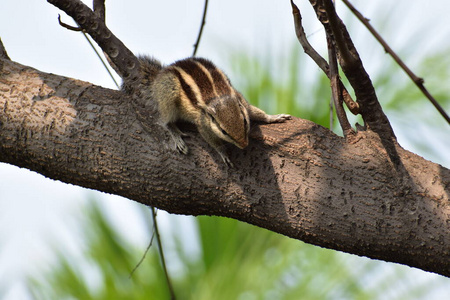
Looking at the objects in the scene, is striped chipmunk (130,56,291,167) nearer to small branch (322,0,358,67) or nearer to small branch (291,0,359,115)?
small branch (291,0,359,115)

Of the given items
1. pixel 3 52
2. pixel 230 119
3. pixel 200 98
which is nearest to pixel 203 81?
pixel 200 98

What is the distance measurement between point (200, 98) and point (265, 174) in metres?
0.50

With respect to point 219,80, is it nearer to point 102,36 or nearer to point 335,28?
point 102,36

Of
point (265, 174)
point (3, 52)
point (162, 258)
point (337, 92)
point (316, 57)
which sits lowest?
point (162, 258)

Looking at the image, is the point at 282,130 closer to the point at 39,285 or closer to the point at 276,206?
the point at 276,206

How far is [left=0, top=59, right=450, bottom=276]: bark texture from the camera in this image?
125 cm

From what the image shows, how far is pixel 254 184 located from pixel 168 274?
620 millimetres

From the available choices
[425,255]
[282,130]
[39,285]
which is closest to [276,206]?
[282,130]

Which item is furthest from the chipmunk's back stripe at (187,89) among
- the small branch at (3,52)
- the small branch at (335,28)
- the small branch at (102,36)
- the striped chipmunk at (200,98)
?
the small branch at (335,28)

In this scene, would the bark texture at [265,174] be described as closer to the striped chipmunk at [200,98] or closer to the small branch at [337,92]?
the small branch at [337,92]

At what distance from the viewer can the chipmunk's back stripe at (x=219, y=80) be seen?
1.73 m

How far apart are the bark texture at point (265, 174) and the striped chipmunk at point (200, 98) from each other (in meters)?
0.15

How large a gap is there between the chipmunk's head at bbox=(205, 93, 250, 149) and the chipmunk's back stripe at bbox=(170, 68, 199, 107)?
0.08m

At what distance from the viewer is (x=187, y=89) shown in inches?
69.7
